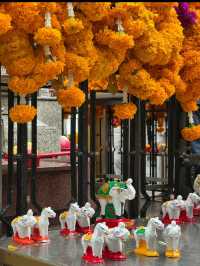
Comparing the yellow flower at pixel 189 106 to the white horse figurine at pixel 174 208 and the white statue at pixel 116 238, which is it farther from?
the white statue at pixel 116 238

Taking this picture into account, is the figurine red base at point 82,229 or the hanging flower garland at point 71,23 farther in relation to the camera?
the figurine red base at point 82,229

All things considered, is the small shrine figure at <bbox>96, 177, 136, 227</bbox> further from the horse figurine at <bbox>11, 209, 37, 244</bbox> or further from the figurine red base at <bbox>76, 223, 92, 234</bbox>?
the horse figurine at <bbox>11, 209, 37, 244</bbox>

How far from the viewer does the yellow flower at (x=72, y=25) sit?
7.95ft

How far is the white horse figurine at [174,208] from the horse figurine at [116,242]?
847mm

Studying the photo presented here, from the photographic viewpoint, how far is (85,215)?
107 inches

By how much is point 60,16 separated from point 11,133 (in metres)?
0.81

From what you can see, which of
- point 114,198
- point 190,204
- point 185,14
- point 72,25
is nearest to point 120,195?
point 114,198

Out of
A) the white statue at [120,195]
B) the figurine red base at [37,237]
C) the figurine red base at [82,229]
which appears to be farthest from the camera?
the figurine red base at [82,229]

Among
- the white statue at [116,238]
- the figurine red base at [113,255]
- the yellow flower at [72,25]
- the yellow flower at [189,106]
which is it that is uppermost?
the yellow flower at [72,25]

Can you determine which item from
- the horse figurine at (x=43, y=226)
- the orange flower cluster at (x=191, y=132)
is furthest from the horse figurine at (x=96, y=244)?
the orange flower cluster at (x=191, y=132)

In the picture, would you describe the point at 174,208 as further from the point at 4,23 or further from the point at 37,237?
the point at 4,23

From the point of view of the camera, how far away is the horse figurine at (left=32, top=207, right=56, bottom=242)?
2520 millimetres

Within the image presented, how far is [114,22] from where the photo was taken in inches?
105

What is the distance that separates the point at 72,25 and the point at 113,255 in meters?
1.14
